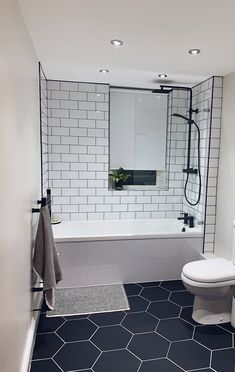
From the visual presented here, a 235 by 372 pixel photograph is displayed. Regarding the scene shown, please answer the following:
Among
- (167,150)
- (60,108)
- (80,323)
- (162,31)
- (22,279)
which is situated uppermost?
(162,31)

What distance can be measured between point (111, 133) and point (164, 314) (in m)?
2.31

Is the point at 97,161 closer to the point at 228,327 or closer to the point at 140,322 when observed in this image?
the point at 140,322

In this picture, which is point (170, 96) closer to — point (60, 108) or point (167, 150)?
point (167, 150)

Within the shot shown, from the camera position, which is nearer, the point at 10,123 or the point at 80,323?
the point at 10,123

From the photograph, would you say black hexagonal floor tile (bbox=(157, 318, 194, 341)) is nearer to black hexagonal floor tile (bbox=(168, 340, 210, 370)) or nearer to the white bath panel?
black hexagonal floor tile (bbox=(168, 340, 210, 370))

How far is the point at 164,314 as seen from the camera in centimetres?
267

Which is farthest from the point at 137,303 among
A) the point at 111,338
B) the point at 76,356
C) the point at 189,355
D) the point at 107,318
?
the point at 76,356

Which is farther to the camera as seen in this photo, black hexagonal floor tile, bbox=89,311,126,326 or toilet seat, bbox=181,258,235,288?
black hexagonal floor tile, bbox=89,311,126,326

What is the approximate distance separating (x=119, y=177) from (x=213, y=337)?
2191 mm

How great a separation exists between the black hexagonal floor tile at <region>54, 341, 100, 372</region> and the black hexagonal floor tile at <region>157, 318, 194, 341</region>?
607 millimetres

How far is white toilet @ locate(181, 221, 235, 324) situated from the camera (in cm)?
242

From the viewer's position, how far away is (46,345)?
2.22 meters

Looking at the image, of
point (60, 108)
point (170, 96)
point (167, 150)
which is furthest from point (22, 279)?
point (170, 96)

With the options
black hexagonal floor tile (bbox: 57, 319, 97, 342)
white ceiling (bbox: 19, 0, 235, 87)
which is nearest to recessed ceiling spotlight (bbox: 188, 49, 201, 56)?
white ceiling (bbox: 19, 0, 235, 87)
